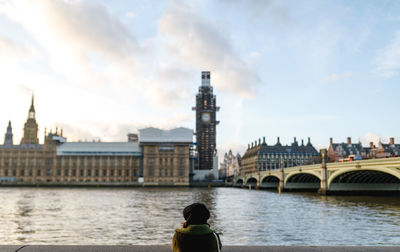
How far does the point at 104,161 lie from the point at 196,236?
Result: 158 m

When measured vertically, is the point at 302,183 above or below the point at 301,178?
below

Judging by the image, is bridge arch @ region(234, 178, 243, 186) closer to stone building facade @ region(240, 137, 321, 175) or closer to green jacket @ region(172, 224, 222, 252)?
stone building facade @ region(240, 137, 321, 175)

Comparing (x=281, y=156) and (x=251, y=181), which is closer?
(x=251, y=181)

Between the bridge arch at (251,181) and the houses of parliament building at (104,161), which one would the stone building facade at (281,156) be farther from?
the houses of parliament building at (104,161)

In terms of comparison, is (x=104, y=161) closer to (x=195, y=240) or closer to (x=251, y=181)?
(x=251, y=181)

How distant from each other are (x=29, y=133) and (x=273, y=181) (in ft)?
464

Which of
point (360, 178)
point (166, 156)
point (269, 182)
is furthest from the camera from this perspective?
point (166, 156)

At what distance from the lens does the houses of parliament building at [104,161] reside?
15300cm

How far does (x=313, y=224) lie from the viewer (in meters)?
25.4

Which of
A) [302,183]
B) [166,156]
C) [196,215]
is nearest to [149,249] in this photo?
[196,215]

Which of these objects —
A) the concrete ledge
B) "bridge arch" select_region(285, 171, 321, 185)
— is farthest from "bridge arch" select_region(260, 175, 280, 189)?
the concrete ledge

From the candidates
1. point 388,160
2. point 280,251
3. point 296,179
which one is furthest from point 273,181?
point 280,251

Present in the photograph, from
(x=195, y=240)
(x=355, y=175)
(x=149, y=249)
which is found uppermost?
(x=355, y=175)

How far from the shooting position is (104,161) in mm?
157125
